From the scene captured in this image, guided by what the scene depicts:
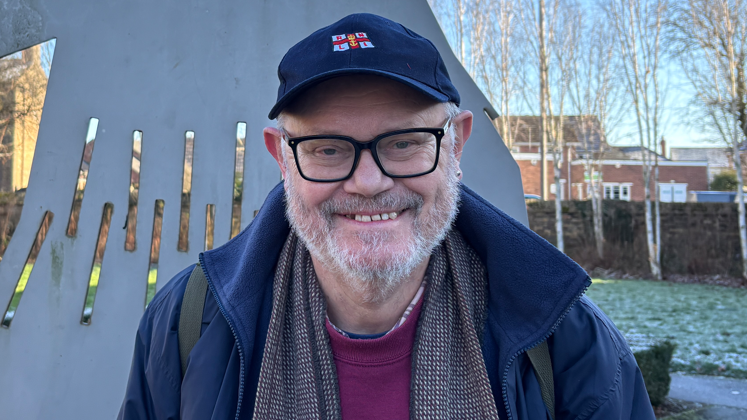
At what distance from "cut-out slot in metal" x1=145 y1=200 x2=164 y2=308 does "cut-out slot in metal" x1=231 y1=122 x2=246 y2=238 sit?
354mm

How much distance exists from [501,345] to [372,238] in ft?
1.39

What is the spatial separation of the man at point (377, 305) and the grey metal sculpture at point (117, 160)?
4.34ft

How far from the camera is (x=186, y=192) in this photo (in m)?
2.80

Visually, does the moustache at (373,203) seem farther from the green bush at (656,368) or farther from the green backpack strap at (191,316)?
the green bush at (656,368)

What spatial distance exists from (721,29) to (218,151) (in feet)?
55.3

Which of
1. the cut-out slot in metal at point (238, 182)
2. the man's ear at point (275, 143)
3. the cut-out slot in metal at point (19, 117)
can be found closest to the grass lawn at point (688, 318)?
the cut-out slot in metal at point (238, 182)

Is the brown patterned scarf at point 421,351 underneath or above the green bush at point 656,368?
above

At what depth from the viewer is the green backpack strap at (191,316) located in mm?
1400

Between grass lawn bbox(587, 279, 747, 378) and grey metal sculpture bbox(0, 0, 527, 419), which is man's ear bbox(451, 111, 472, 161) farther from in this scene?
grass lawn bbox(587, 279, 747, 378)

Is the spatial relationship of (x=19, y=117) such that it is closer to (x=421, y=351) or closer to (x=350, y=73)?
(x=350, y=73)

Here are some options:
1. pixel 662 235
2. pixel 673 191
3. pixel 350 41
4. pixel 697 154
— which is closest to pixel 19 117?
pixel 350 41

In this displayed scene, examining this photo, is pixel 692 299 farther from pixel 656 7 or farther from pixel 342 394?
pixel 342 394

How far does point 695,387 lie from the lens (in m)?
5.17

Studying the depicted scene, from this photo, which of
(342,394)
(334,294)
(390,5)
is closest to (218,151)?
(390,5)
